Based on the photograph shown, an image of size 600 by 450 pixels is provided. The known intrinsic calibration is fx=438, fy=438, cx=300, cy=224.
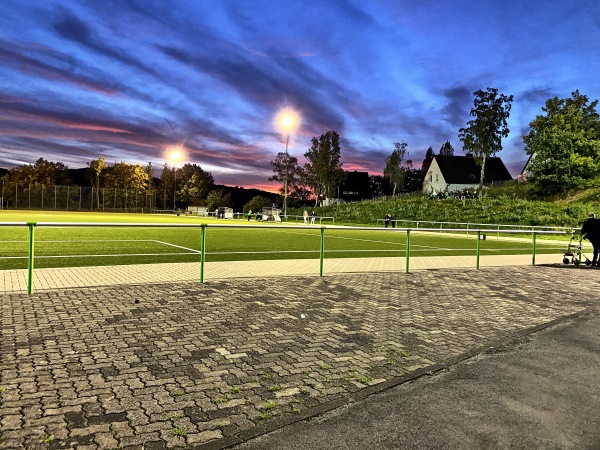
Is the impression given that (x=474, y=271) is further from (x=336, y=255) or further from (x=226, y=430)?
(x=226, y=430)

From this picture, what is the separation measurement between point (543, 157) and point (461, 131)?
18.1 metres

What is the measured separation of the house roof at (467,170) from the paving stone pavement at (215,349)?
7178 cm

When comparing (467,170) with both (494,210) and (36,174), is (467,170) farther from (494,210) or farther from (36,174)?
(36,174)

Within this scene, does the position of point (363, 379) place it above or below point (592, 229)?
below

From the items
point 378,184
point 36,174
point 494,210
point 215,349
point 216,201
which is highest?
point 378,184

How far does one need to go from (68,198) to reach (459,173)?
212ft

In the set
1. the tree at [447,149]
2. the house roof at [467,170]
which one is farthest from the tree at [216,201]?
the tree at [447,149]

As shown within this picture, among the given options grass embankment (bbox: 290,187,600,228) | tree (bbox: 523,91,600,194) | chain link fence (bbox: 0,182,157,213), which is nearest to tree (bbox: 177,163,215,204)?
chain link fence (bbox: 0,182,157,213)

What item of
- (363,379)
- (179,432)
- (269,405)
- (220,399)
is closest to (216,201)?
(363,379)

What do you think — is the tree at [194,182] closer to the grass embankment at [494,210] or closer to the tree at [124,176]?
the tree at [124,176]

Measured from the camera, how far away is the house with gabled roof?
76.3m

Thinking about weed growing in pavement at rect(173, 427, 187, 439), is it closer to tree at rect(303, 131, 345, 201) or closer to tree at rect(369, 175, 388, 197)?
tree at rect(303, 131, 345, 201)

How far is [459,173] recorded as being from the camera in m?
77.6

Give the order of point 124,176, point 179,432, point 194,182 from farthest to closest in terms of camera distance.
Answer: point 194,182, point 124,176, point 179,432
